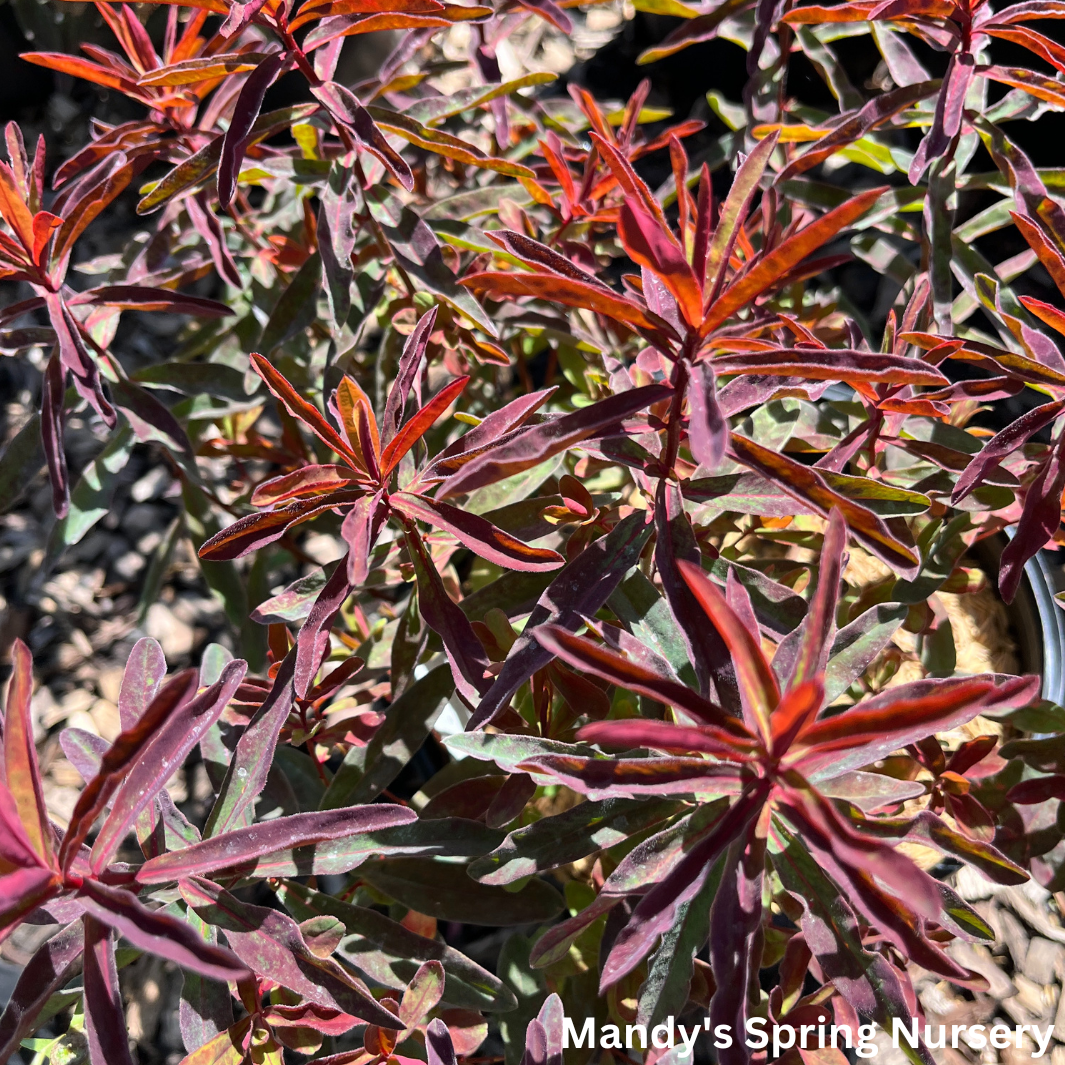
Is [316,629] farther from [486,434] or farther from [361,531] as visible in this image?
[486,434]

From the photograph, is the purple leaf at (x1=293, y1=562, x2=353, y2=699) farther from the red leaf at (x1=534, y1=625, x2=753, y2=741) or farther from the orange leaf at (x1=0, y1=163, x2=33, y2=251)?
the orange leaf at (x1=0, y1=163, x2=33, y2=251)

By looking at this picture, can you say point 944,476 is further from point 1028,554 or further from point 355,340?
point 355,340

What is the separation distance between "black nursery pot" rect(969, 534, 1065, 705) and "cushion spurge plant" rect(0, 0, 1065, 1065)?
53mm

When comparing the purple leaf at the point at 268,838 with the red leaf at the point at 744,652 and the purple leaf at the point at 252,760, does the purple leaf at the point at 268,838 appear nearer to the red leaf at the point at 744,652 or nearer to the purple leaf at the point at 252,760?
the purple leaf at the point at 252,760

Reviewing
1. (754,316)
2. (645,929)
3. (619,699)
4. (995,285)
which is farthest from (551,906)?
(995,285)

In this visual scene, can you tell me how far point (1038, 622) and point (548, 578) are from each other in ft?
2.55

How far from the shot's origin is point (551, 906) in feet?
3.28

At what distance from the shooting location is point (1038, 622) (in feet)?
4.14

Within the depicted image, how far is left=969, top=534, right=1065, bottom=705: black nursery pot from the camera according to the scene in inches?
47.5

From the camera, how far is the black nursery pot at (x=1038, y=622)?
121 centimetres

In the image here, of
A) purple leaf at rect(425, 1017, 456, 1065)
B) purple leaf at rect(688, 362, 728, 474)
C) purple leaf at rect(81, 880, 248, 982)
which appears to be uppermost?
purple leaf at rect(688, 362, 728, 474)

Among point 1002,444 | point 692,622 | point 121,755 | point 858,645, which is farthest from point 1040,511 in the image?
point 121,755

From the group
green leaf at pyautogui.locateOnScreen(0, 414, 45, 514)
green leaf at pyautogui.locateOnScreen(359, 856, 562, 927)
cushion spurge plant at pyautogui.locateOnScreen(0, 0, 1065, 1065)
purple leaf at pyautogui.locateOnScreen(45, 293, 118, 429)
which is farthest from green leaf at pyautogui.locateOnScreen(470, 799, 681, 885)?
green leaf at pyautogui.locateOnScreen(0, 414, 45, 514)

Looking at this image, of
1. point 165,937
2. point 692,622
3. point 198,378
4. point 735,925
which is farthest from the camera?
point 198,378
